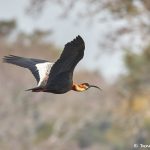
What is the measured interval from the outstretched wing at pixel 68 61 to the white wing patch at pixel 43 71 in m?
0.10

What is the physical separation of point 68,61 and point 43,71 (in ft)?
2.26

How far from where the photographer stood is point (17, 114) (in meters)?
34.0

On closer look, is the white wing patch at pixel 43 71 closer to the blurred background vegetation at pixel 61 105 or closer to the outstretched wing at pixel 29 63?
the outstretched wing at pixel 29 63

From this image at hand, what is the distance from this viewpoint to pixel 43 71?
11.4 m

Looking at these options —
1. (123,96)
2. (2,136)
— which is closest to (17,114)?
(2,136)

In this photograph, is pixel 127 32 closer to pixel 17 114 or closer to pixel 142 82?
pixel 142 82

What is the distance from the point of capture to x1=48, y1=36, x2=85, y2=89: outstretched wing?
1059 centimetres

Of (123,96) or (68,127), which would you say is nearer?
(123,96)

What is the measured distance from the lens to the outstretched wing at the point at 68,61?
34.7ft

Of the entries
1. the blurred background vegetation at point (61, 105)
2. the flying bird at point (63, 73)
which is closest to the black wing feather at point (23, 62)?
the flying bird at point (63, 73)

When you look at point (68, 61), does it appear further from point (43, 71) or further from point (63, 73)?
point (43, 71)

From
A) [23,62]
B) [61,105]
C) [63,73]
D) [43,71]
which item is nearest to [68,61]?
[63,73]

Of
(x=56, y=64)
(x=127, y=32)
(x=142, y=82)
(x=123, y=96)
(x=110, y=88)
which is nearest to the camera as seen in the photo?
(x=56, y=64)

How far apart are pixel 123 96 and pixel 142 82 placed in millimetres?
1933
